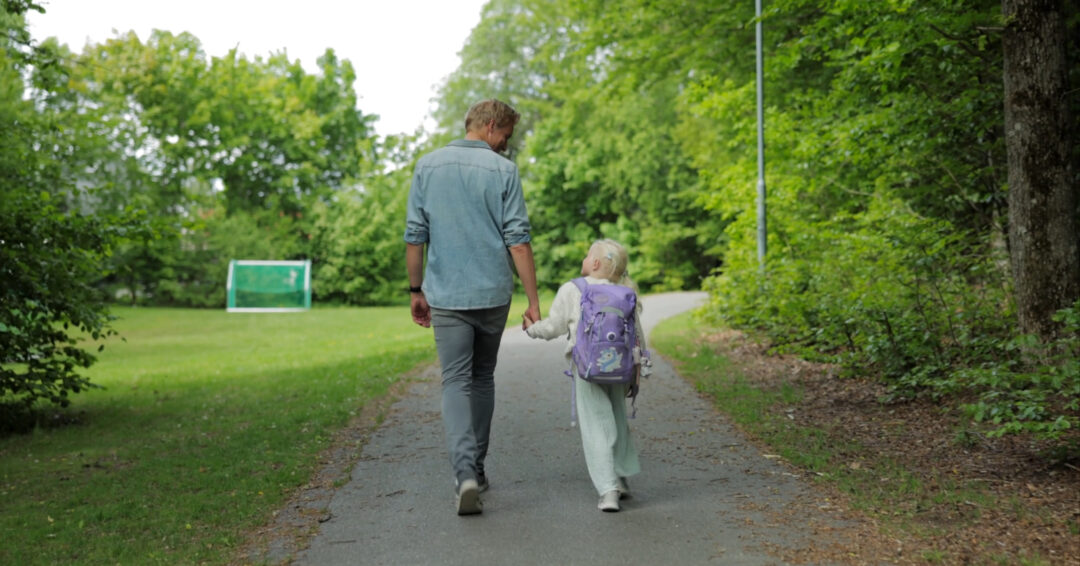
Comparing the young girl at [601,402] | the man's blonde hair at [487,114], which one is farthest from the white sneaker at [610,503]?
the man's blonde hair at [487,114]

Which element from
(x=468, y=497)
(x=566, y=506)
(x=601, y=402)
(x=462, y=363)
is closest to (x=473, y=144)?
(x=462, y=363)

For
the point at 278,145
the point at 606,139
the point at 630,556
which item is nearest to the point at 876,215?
the point at 630,556

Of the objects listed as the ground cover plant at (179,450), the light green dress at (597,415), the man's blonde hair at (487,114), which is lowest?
the ground cover plant at (179,450)

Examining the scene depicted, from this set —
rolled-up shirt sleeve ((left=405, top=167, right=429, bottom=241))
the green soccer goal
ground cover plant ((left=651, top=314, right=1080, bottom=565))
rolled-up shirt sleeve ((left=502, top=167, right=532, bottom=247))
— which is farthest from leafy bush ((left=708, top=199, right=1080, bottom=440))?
the green soccer goal

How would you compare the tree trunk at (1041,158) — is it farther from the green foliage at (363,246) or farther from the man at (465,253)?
the green foliage at (363,246)

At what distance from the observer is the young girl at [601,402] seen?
498cm

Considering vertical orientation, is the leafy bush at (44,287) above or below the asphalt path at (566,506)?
above

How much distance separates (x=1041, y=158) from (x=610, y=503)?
4.47m

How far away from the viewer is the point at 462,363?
504 cm

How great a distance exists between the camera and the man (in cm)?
495

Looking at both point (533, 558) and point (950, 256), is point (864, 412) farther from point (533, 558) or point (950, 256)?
point (533, 558)

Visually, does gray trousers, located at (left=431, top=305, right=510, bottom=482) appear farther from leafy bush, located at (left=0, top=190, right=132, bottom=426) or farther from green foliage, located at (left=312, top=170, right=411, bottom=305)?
green foliage, located at (left=312, top=170, right=411, bottom=305)

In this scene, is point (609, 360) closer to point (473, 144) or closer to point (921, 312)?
point (473, 144)

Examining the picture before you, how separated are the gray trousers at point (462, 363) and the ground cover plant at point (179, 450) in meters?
1.23
